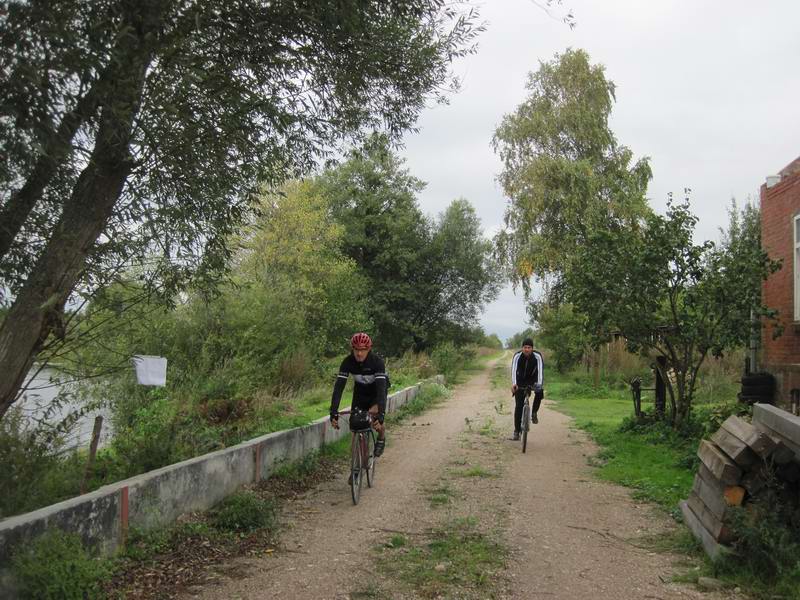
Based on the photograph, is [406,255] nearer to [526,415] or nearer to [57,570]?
[526,415]

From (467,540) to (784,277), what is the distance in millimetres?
9921

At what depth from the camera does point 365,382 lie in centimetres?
855

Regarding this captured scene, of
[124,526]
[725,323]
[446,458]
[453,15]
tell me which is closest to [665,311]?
[725,323]

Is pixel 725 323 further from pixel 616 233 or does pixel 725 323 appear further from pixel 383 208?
pixel 383 208

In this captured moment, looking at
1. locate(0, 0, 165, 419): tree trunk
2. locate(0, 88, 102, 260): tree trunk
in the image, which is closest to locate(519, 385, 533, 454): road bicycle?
locate(0, 0, 165, 419): tree trunk

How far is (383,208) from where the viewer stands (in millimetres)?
40281

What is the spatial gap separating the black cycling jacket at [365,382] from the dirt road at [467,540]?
111cm

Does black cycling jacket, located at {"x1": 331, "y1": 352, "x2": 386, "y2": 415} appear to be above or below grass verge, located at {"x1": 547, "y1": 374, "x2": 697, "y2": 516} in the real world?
above

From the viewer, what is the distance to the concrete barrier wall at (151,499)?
4.61 m

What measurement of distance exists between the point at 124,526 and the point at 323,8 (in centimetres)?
453

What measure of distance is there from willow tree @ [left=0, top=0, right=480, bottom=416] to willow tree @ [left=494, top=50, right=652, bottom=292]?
2345 centimetres

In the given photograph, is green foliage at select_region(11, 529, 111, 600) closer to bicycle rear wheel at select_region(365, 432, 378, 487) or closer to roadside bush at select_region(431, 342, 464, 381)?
bicycle rear wheel at select_region(365, 432, 378, 487)

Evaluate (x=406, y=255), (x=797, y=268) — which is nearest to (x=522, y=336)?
(x=406, y=255)

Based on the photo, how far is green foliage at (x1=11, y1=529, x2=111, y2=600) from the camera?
431 cm
